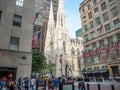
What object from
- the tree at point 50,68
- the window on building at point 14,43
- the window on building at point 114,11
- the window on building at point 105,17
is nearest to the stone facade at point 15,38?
the window on building at point 14,43

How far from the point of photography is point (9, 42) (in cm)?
2200

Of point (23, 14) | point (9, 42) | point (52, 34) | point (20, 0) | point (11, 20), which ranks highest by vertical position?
point (52, 34)

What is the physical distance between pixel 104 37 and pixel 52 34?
6210 centimetres

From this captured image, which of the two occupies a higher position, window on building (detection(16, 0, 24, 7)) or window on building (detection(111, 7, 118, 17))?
window on building (detection(111, 7, 118, 17))

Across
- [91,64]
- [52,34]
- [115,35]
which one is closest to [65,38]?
[52,34]

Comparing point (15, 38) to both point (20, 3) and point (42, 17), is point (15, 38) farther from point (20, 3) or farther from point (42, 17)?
point (42, 17)

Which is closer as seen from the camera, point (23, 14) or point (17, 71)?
point (17, 71)

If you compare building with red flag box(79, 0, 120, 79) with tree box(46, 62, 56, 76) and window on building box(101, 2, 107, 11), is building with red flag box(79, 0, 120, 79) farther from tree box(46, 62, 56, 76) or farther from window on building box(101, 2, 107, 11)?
tree box(46, 62, 56, 76)

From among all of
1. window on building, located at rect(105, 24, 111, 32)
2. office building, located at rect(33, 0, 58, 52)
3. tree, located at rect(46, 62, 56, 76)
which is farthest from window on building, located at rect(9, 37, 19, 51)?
tree, located at rect(46, 62, 56, 76)

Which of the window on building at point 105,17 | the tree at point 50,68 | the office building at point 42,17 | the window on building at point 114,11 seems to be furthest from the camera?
the tree at point 50,68

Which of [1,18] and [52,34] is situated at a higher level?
[52,34]

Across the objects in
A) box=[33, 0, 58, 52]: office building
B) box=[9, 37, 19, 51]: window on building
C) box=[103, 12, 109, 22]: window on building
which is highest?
box=[33, 0, 58, 52]: office building

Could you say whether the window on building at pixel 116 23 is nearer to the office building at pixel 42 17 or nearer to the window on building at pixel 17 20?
the window on building at pixel 17 20

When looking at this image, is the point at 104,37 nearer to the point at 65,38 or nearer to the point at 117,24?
the point at 117,24
